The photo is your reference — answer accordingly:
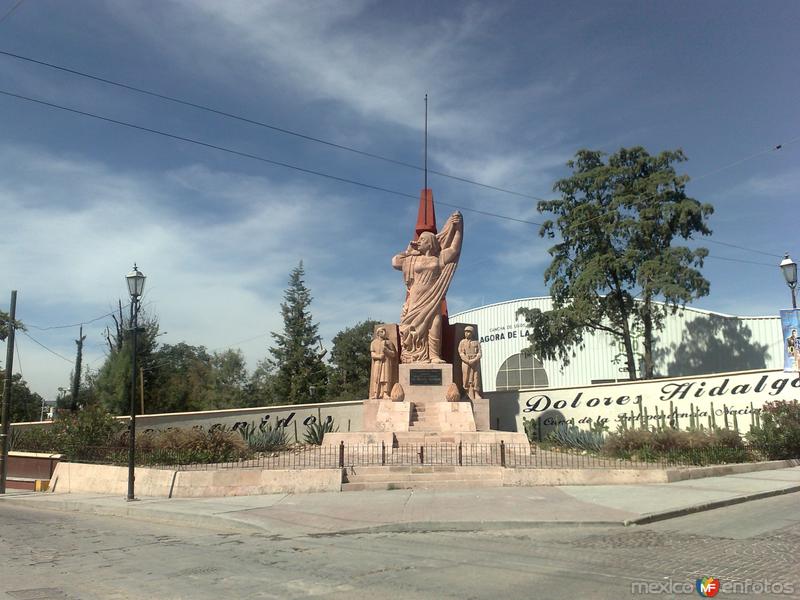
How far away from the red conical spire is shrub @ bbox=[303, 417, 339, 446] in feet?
28.3

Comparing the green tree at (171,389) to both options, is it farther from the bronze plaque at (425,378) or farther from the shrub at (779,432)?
the shrub at (779,432)

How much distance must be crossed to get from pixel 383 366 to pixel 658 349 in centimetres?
2637

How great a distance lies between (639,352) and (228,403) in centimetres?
3329

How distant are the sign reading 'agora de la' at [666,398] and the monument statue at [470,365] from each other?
13.0 ft

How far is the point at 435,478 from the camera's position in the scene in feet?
51.5

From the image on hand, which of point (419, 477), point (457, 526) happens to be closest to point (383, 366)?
point (419, 477)

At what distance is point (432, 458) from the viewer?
18.0 metres

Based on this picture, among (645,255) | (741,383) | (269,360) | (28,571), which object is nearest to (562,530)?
(28,571)

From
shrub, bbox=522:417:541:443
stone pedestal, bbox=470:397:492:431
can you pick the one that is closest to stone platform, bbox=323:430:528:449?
stone pedestal, bbox=470:397:492:431

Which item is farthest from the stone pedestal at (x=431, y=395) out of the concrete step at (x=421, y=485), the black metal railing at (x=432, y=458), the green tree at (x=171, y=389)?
the green tree at (x=171, y=389)

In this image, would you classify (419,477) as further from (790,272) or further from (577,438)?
(790,272)

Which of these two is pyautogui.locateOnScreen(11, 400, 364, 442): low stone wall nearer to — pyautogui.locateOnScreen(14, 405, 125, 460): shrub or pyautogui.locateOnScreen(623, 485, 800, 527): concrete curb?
pyautogui.locateOnScreen(14, 405, 125, 460): shrub

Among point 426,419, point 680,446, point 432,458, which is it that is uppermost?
point 426,419

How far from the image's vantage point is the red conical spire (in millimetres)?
27427
